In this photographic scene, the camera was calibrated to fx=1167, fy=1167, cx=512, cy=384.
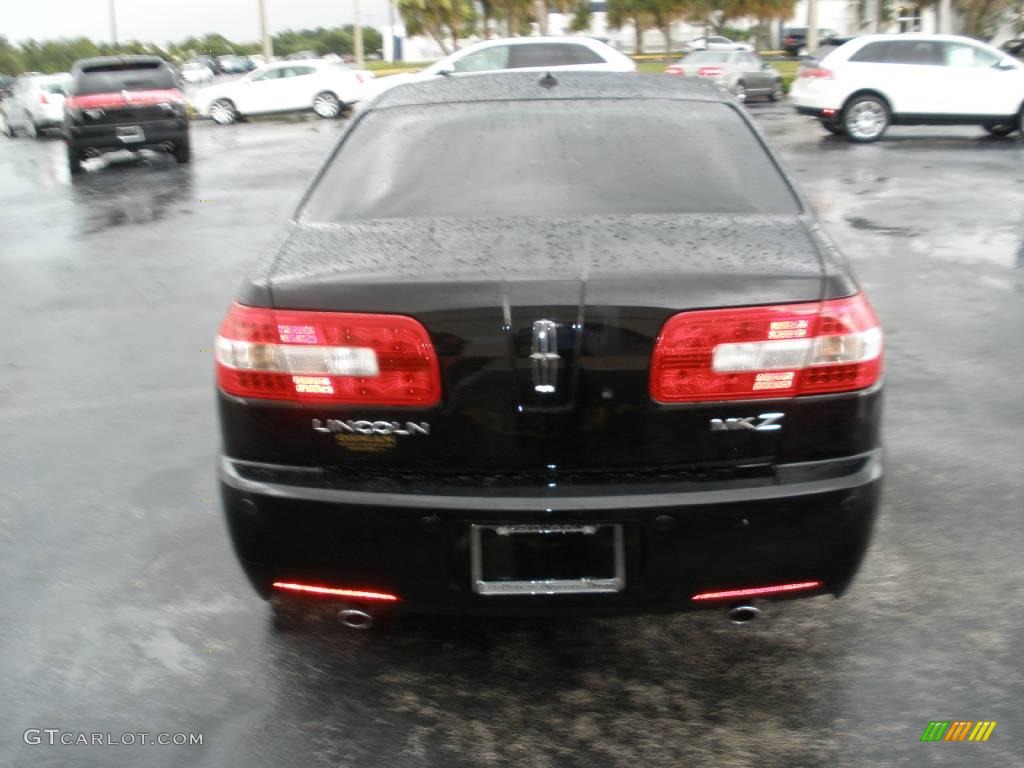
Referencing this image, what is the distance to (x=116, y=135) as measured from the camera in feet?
57.9

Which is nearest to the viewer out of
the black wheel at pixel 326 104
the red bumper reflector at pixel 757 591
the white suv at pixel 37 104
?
the red bumper reflector at pixel 757 591

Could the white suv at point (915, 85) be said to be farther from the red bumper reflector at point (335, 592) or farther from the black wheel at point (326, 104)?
the red bumper reflector at point (335, 592)

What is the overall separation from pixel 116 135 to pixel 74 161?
0.81 meters

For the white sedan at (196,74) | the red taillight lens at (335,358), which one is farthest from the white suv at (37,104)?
the white sedan at (196,74)

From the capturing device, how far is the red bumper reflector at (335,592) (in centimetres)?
303

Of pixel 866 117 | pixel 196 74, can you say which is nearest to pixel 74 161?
pixel 866 117

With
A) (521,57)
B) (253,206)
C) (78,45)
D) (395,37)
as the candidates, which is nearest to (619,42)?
(395,37)

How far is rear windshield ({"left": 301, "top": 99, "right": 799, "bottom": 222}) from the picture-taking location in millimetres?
3588

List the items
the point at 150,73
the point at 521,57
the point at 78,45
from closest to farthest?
1. the point at 150,73
2. the point at 521,57
3. the point at 78,45

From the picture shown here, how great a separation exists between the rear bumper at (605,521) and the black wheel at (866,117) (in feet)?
55.0

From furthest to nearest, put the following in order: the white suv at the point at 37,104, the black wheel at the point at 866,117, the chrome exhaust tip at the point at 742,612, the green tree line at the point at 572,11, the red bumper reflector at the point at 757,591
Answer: the green tree line at the point at 572,11, the white suv at the point at 37,104, the black wheel at the point at 866,117, the chrome exhaust tip at the point at 742,612, the red bumper reflector at the point at 757,591

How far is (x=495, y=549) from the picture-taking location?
2.92 metres

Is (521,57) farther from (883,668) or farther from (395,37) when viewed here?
(395,37)

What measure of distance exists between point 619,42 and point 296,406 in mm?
98484
